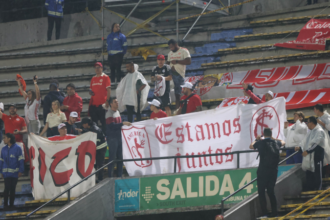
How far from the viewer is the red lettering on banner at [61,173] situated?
1163cm

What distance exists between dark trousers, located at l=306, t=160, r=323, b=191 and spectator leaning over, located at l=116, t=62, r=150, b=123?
4.53m

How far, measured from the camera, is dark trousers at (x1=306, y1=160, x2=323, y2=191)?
962 cm

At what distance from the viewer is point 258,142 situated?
9305 mm

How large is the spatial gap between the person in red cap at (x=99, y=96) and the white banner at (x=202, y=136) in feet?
5.62

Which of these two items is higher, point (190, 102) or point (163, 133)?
point (190, 102)

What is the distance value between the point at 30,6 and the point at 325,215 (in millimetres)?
17998

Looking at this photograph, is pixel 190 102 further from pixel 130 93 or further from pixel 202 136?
pixel 130 93

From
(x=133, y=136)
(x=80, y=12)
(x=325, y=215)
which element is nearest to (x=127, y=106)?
(x=133, y=136)

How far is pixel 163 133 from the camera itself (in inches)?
447

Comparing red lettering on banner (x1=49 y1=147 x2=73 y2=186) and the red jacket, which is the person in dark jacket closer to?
red lettering on banner (x1=49 y1=147 x2=73 y2=186)

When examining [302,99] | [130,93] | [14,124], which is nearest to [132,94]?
[130,93]

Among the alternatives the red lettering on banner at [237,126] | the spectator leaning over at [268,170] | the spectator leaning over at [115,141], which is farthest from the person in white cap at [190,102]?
the spectator leaning over at [268,170]

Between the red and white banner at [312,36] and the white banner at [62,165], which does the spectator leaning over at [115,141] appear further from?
the red and white banner at [312,36]

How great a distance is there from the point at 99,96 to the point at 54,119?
124cm
